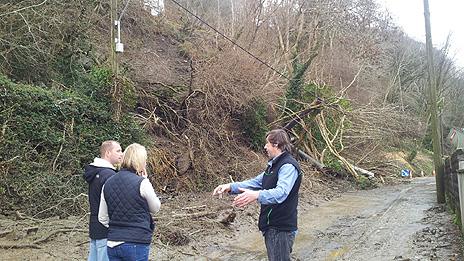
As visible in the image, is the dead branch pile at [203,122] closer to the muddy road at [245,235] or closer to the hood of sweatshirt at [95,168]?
the muddy road at [245,235]

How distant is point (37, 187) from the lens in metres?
8.70

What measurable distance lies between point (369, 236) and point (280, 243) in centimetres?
543

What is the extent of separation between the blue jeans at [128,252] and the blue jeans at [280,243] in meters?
1.09

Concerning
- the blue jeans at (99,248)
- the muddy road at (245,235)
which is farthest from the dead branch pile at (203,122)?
the blue jeans at (99,248)

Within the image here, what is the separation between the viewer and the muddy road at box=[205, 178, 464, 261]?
7.11 m

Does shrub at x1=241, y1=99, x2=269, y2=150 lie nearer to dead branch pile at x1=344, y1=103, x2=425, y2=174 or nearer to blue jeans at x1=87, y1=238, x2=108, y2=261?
dead branch pile at x1=344, y1=103, x2=425, y2=174

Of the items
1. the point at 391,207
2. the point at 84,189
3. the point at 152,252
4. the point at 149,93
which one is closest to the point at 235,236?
the point at 152,252

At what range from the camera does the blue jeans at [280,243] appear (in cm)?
371

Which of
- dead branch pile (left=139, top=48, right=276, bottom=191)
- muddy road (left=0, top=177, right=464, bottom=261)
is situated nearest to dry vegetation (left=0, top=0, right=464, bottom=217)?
dead branch pile (left=139, top=48, right=276, bottom=191)

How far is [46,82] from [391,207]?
10.4 metres

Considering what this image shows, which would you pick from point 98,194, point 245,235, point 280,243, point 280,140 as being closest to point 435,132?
point 245,235

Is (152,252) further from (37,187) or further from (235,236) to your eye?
(37,187)

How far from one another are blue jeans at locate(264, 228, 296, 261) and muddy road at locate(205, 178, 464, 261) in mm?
3475

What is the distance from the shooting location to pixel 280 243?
12.2 ft
